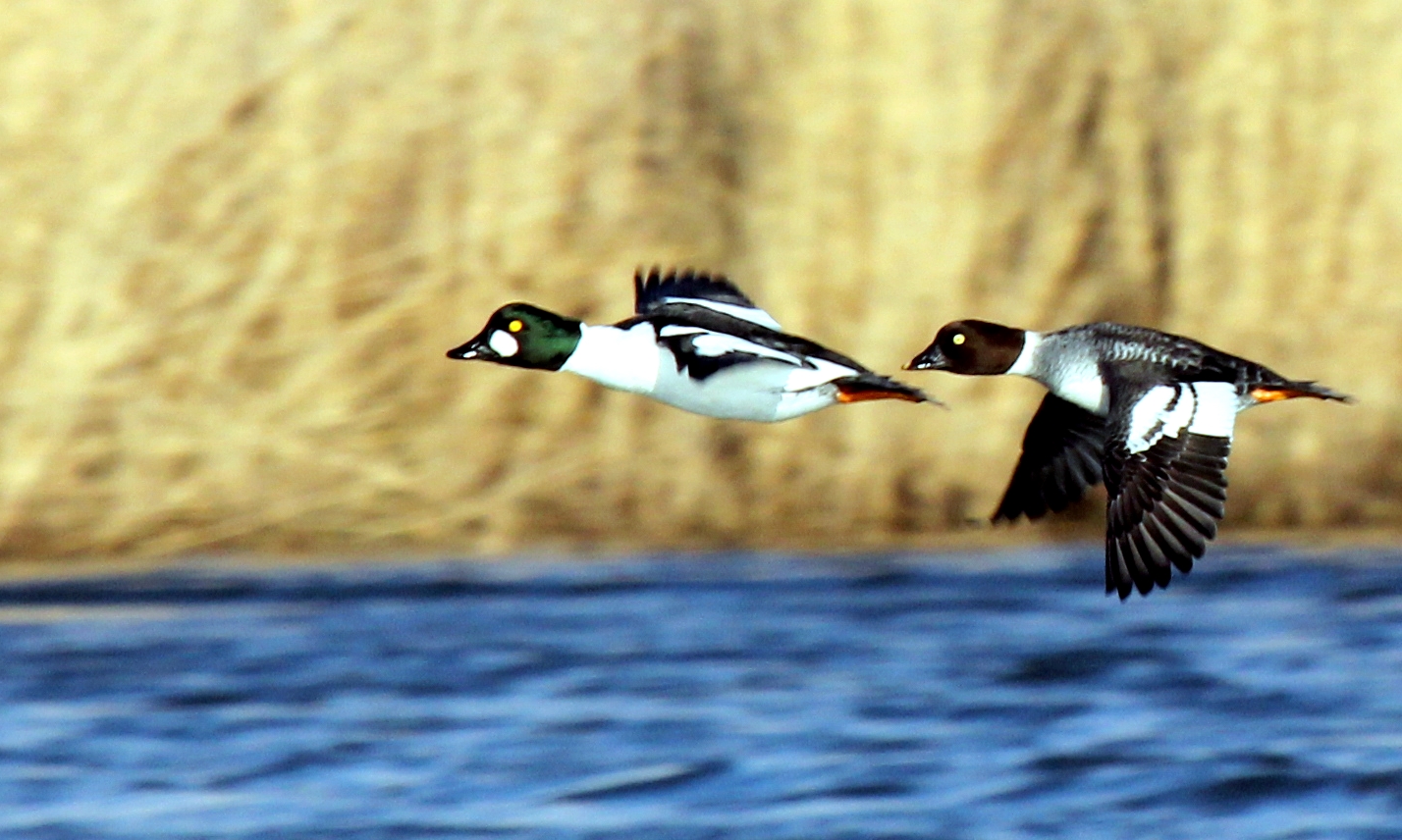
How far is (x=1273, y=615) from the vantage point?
11.3 m

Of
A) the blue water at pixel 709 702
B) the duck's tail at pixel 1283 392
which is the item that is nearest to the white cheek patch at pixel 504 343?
the duck's tail at pixel 1283 392

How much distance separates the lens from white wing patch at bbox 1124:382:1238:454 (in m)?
4.99

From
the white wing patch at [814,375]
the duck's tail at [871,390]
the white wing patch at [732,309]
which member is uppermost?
the white wing patch at [732,309]

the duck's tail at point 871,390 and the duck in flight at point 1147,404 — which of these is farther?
the duck in flight at point 1147,404

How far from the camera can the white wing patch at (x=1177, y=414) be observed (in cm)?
499

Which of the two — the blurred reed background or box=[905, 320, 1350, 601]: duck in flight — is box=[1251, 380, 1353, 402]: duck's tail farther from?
the blurred reed background

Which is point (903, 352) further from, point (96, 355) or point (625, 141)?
point (96, 355)

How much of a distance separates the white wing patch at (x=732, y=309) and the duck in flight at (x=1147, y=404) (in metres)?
0.42

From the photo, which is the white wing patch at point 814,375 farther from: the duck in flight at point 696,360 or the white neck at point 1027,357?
the white neck at point 1027,357

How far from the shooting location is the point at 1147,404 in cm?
504

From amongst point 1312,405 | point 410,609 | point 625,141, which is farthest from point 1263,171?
point 410,609

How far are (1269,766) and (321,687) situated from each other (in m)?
3.61

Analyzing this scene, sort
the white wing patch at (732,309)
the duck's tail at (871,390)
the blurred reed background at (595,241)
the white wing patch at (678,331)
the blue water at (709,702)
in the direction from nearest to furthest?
the duck's tail at (871,390)
the white wing patch at (678,331)
the white wing patch at (732,309)
the blue water at (709,702)
the blurred reed background at (595,241)

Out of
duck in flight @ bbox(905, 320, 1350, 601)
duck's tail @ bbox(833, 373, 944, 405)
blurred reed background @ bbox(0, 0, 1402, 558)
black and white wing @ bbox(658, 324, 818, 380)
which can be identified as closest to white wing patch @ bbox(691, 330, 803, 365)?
black and white wing @ bbox(658, 324, 818, 380)
